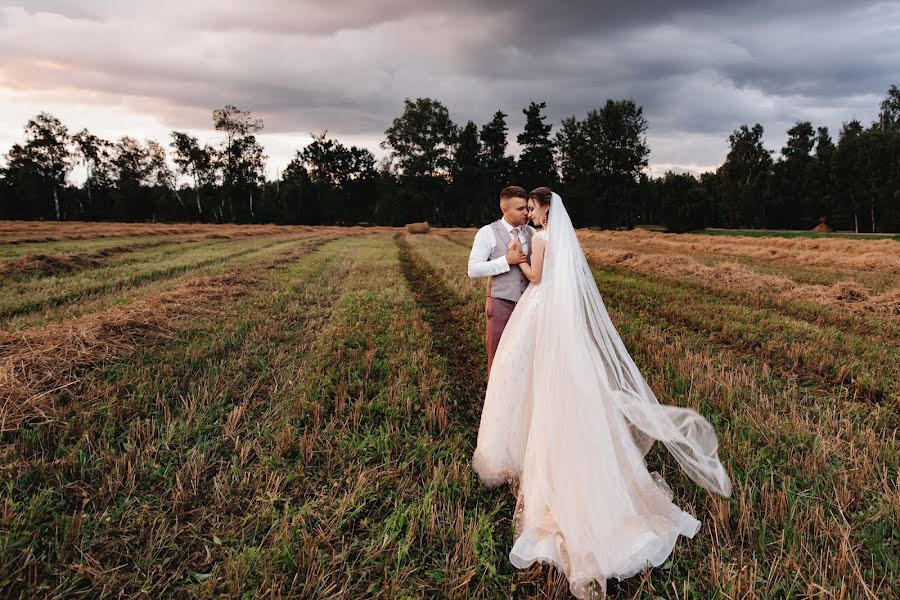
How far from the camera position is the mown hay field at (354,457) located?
2510 mm

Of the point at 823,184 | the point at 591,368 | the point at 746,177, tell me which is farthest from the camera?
the point at 746,177

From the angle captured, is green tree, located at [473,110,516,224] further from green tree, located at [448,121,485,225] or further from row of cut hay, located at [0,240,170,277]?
row of cut hay, located at [0,240,170,277]

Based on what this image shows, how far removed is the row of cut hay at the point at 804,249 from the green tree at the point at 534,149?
3605cm

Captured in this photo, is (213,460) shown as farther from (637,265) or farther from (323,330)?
(637,265)

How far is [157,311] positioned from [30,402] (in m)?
3.91

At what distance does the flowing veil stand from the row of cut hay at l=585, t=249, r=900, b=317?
898 cm

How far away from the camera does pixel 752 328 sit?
25.3ft

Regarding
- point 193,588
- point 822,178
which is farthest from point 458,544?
point 822,178

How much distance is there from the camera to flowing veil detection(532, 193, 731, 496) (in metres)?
3.12

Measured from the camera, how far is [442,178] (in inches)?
2616

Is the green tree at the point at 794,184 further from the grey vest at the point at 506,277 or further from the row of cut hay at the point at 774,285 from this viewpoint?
the grey vest at the point at 506,277

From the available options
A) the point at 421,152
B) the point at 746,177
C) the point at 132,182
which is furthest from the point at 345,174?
the point at 746,177

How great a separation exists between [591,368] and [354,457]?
2093 mm

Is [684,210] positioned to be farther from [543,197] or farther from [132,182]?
[132,182]
